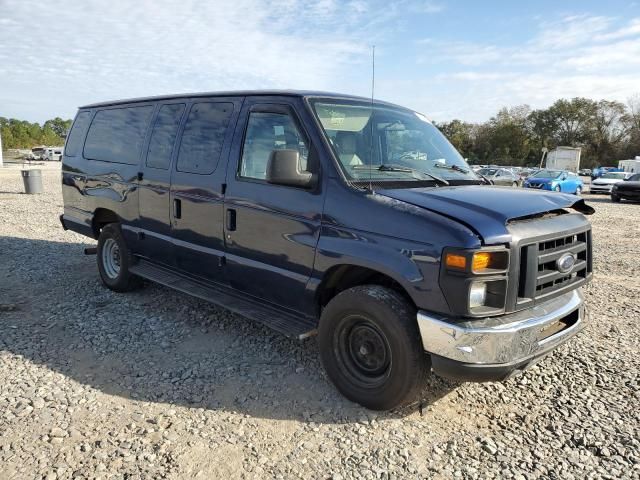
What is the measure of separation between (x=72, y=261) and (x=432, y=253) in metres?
6.20

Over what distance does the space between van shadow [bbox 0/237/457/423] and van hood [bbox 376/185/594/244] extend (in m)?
1.42

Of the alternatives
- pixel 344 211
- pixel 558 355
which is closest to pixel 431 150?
pixel 344 211

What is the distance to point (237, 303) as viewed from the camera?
4.10 metres

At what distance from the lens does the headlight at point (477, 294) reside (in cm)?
278

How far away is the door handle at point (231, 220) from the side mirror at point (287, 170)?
747mm

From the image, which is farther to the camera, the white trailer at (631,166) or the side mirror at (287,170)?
the white trailer at (631,166)

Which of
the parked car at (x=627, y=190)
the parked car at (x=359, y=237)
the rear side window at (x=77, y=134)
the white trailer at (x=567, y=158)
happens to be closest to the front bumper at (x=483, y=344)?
the parked car at (x=359, y=237)

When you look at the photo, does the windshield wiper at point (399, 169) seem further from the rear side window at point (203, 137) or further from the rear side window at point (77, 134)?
the rear side window at point (77, 134)

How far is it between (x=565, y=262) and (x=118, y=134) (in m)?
4.83

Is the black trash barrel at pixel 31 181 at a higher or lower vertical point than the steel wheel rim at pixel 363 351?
higher

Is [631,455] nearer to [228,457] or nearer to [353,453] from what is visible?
[353,453]

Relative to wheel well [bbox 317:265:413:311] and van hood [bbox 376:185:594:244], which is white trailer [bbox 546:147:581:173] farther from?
wheel well [bbox 317:265:413:311]

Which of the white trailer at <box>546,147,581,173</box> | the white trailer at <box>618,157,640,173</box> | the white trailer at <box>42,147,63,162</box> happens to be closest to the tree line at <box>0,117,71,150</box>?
the white trailer at <box>42,147,63,162</box>

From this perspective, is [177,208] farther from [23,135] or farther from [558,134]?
[23,135]
